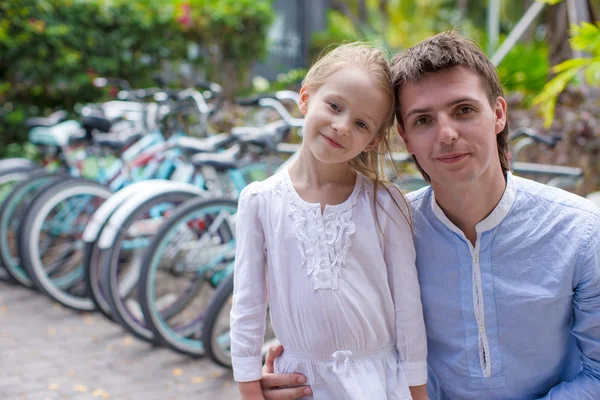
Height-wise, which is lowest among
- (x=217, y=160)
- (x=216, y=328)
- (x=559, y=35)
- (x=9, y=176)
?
(x=216, y=328)

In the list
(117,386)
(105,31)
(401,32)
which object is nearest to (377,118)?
(117,386)

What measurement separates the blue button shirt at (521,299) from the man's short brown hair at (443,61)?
0.32 meters

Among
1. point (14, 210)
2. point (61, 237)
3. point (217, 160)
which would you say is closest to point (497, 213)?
point (217, 160)

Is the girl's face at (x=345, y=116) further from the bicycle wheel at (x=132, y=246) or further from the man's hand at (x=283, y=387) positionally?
the bicycle wheel at (x=132, y=246)

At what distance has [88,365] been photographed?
428 cm

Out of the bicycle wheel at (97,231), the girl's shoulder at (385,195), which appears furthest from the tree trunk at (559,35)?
the girl's shoulder at (385,195)

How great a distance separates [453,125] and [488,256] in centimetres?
37

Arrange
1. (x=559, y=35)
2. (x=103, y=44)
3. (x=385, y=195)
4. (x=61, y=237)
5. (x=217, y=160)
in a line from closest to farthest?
(x=385, y=195) < (x=217, y=160) < (x=61, y=237) < (x=103, y=44) < (x=559, y=35)

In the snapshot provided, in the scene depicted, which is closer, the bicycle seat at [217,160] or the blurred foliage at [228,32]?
the bicycle seat at [217,160]

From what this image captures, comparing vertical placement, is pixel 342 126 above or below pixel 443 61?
below

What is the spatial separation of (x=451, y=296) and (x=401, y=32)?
22582 mm

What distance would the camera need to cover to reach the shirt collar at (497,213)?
70.3 inches

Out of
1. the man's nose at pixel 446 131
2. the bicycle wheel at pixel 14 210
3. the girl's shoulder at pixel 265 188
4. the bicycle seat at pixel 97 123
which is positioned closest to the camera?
the man's nose at pixel 446 131

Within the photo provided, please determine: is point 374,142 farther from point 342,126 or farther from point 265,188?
point 265,188
